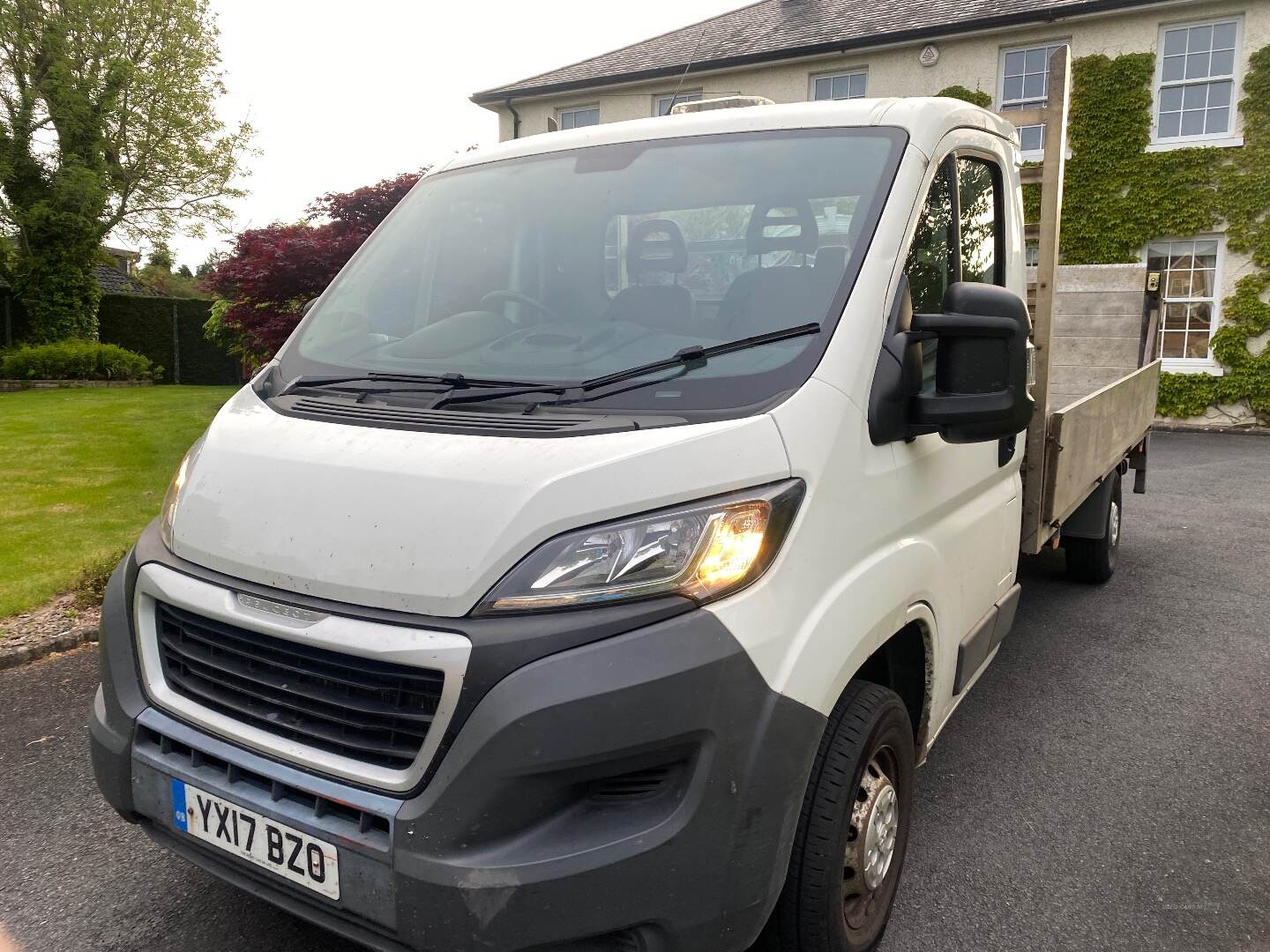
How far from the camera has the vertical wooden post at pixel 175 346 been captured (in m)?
25.7

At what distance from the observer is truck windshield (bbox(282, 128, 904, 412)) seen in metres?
2.31

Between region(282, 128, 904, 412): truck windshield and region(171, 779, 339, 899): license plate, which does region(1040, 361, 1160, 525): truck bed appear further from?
region(171, 779, 339, 899): license plate

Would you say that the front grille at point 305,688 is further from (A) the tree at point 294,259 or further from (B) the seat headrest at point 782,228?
(A) the tree at point 294,259

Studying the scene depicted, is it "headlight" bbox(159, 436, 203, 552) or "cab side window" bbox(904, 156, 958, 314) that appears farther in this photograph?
"cab side window" bbox(904, 156, 958, 314)

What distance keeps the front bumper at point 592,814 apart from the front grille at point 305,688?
0.09 metres

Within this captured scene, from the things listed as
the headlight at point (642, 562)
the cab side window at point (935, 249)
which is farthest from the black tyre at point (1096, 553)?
the headlight at point (642, 562)

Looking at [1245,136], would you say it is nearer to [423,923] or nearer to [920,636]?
[920,636]

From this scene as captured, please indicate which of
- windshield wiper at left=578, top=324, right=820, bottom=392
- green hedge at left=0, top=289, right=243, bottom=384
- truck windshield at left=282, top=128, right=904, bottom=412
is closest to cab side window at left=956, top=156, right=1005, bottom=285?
truck windshield at left=282, top=128, right=904, bottom=412

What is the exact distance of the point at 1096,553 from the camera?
5.98 m

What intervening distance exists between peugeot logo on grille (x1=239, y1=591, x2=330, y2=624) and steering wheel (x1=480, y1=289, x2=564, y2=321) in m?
1.05

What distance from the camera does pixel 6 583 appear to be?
5.27 m

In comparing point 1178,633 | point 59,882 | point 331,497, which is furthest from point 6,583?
point 1178,633

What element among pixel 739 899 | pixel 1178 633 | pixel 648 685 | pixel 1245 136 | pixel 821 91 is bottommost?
pixel 1178 633

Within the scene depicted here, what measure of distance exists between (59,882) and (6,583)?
10.4 feet
